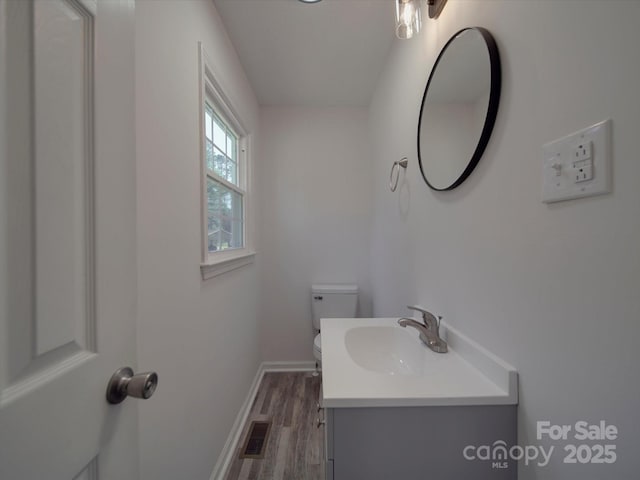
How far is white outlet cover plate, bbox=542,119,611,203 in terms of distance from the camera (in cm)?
48

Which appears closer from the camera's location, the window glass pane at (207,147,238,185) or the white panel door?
the white panel door

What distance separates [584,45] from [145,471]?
152 centimetres

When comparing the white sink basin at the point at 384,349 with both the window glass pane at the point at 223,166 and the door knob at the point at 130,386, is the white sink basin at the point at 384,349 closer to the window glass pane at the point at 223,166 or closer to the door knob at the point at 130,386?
the door knob at the point at 130,386

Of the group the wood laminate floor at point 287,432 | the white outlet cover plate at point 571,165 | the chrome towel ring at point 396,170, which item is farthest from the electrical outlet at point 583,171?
the wood laminate floor at point 287,432

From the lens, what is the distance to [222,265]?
1444 millimetres

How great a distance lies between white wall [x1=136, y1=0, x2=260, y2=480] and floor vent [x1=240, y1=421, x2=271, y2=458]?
8.4 inches

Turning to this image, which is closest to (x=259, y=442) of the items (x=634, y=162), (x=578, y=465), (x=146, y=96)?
(x=578, y=465)

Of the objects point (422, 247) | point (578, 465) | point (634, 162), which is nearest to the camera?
point (634, 162)

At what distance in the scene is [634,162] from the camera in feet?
1.44

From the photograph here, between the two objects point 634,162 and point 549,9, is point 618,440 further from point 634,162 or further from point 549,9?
point 549,9

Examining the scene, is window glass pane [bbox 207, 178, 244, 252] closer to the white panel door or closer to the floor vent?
the white panel door

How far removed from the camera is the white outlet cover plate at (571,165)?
1.56ft

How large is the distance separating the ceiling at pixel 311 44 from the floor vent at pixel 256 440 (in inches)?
97.7

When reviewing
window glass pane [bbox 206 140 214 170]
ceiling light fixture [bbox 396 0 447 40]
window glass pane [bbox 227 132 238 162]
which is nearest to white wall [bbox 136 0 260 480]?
window glass pane [bbox 206 140 214 170]
